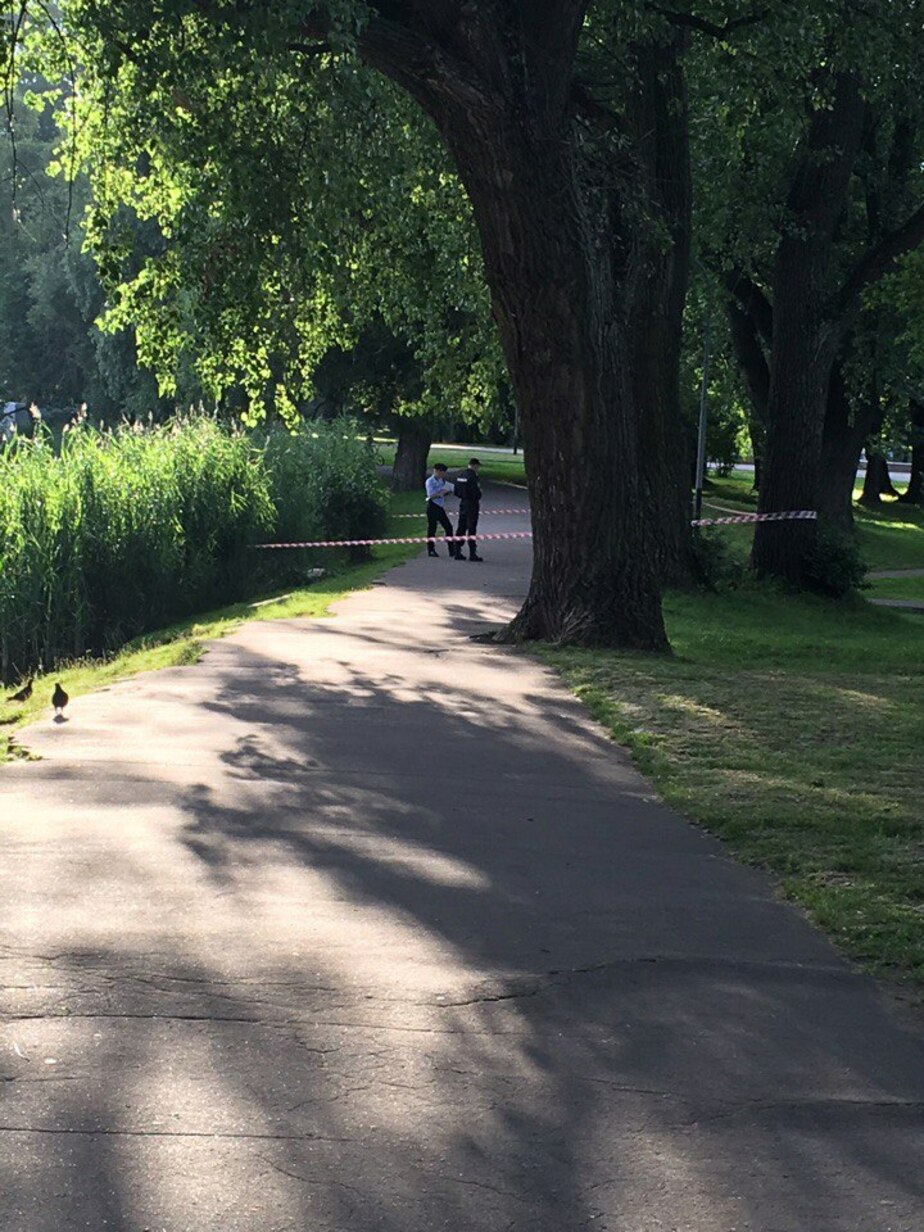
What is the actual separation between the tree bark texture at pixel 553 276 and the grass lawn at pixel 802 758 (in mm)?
→ 1099

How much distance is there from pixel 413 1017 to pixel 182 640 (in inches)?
477

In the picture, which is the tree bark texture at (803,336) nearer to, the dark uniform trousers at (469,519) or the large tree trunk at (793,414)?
the large tree trunk at (793,414)

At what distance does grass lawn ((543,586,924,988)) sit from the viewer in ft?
23.2

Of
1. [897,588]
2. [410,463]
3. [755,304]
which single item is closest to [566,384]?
[755,304]

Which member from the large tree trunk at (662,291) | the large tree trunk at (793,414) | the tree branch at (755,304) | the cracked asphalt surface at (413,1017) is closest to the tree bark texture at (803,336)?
the large tree trunk at (793,414)

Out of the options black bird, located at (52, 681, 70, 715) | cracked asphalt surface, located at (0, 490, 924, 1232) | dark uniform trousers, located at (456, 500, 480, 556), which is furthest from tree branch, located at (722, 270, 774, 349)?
cracked asphalt surface, located at (0, 490, 924, 1232)

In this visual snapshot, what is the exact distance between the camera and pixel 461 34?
14508mm

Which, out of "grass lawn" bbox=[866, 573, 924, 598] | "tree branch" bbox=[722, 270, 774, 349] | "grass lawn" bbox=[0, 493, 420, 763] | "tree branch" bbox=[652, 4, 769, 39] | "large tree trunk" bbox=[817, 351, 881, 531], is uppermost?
"tree branch" bbox=[652, 4, 769, 39]

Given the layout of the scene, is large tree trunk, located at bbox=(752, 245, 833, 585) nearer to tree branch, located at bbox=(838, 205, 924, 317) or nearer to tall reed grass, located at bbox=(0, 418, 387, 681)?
tree branch, located at bbox=(838, 205, 924, 317)

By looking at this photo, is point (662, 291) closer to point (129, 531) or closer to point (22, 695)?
point (129, 531)

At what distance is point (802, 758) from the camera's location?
10406mm

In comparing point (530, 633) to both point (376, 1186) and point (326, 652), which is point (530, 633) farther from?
point (376, 1186)

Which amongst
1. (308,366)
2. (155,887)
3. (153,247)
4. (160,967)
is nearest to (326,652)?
(308,366)

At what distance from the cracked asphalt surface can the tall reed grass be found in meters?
9.44
